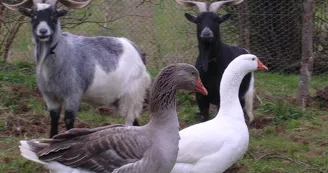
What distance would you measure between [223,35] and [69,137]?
619 centimetres

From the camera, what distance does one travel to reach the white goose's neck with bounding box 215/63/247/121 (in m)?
5.50

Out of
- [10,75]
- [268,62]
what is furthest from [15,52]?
[268,62]

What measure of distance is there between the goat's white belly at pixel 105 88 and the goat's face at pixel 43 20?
0.71 meters

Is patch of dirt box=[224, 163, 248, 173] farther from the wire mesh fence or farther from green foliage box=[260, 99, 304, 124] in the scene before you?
the wire mesh fence

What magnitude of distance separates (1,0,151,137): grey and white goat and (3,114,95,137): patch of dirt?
0.49 metres

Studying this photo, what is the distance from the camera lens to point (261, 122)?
781 centimetres

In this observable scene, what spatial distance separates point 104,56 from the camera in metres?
7.09

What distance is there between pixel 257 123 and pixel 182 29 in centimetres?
303

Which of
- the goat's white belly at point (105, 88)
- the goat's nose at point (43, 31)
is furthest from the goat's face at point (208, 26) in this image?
the goat's nose at point (43, 31)

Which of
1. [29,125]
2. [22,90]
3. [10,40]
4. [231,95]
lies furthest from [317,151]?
[10,40]

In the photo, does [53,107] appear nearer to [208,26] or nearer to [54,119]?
[54,119]

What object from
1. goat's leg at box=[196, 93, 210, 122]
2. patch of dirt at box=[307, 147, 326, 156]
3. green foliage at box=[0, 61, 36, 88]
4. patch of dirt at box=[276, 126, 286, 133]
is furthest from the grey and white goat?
green foliage at box=[0, 61, 36, 88]

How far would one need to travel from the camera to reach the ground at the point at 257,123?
627 centimetres

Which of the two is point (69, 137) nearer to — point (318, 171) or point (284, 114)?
point (318, 171)
